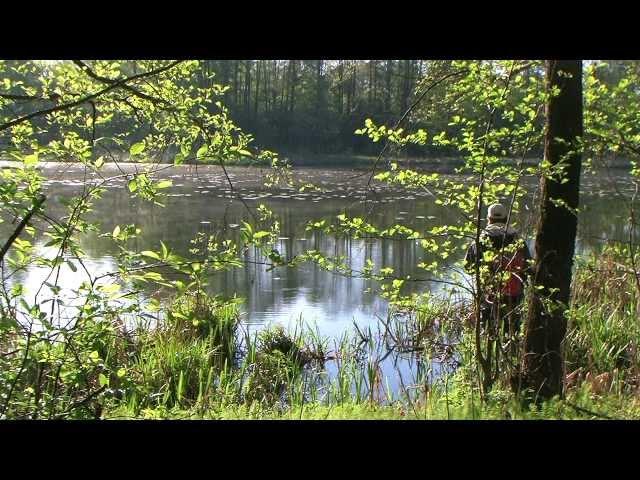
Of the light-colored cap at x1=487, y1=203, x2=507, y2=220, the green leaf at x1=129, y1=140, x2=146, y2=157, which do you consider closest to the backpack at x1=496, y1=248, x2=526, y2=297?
the light-colored cap at x1=487, y1=203, x2=507, y2=220

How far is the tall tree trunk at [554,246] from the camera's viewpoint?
4117 millimetres

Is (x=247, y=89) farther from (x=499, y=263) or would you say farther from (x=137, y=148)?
(x=137, y=148)

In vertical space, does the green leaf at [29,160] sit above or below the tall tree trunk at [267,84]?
below

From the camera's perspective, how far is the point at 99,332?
2.85 m

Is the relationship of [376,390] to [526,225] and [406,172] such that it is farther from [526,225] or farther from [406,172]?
[406,172]

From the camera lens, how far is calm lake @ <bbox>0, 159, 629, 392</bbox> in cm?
911

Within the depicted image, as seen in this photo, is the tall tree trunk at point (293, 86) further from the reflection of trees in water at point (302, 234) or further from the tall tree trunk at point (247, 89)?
the reflection of trees in water at point (302, 234)

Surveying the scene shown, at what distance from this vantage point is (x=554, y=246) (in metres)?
4.32

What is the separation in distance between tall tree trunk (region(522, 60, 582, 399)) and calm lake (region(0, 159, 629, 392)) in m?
0.24

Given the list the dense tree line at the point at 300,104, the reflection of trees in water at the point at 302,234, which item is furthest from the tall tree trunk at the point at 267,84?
the reflection of trees in water at the point at 302,234

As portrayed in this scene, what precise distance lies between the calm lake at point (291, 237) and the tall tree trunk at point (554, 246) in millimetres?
242

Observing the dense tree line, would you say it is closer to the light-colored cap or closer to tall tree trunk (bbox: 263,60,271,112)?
tall tree trunk (bbox: 263,60,271,112)

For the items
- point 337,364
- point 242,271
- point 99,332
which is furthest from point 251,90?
point 99,332
